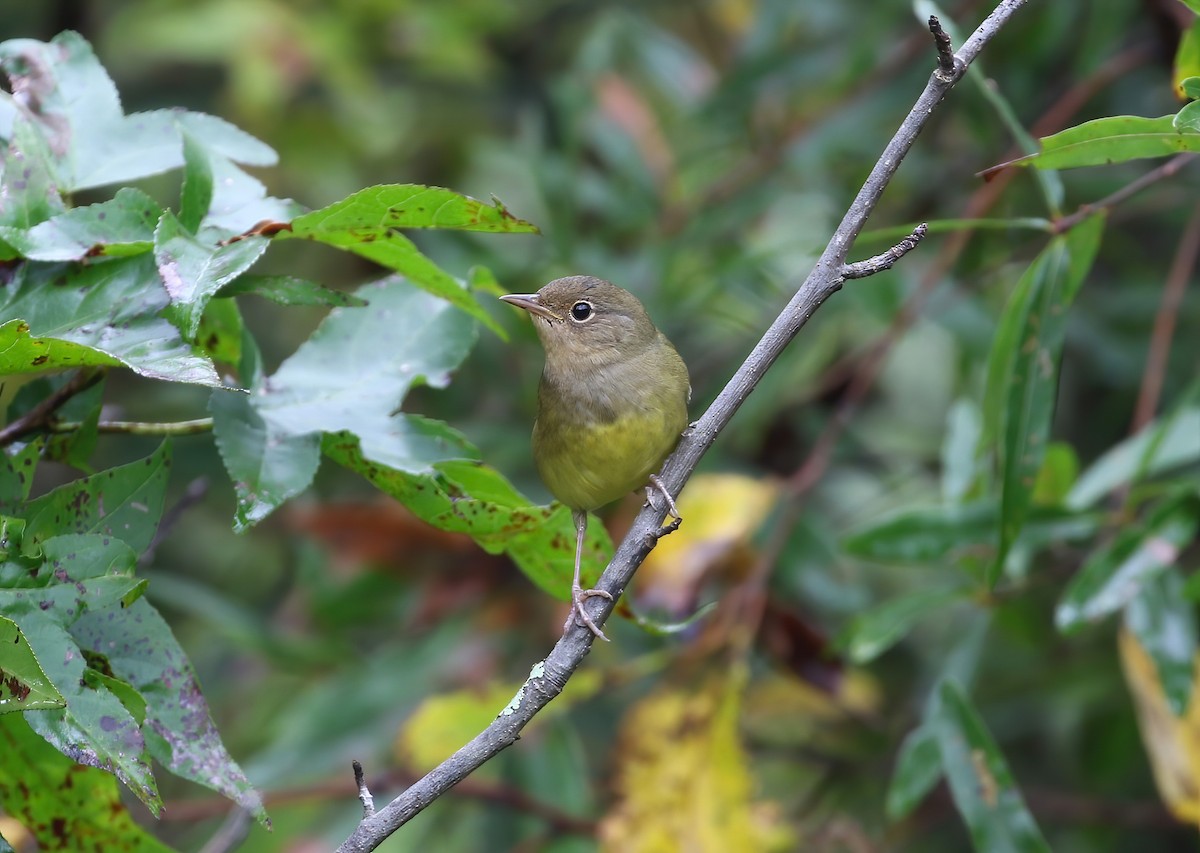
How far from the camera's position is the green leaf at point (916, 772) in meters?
2.98

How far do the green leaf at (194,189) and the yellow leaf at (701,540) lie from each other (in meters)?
1.88

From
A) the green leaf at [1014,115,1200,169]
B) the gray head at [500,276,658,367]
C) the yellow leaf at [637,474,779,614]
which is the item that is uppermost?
the green leaf at [1014,115,1200,169]

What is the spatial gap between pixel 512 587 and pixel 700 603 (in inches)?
31.5

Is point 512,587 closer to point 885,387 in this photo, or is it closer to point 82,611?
point 885,387

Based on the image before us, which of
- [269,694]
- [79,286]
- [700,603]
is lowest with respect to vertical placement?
[269,694]

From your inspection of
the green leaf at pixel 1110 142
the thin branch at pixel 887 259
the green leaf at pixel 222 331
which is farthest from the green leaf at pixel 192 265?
the green leaf at pixel 1110 142

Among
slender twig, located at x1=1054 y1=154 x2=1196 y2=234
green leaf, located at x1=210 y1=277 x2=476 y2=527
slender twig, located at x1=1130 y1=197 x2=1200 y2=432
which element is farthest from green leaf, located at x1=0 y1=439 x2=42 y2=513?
slender twig, located at x1=1130 y1=197 x2=1200 y2=432

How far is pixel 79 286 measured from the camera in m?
1.81

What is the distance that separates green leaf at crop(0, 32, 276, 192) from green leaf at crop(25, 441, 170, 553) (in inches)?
19.9

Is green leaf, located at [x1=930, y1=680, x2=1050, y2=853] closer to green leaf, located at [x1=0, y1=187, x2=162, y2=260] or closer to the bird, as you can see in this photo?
the bird

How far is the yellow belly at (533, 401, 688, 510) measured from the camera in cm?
276

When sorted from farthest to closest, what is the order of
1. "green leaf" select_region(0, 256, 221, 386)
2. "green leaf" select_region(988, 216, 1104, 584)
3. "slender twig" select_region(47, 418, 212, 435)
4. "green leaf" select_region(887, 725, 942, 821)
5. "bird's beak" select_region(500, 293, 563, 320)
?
1. "bird's beak" select_region(500, 293, 563, 320)
2. "green leaf" select_region(887, 725, 942, 821)
3. "green leaf" select_region(988, 216, 1104, 584)
4. "slender twig" select_region(47, 418, 212, 435)
5. "green leaf" select_region(0, 256, 221, 386)

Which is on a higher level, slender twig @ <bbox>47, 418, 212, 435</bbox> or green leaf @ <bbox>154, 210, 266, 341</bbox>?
green leaf @ <bbox>154, 210, 266, 341</bbox>

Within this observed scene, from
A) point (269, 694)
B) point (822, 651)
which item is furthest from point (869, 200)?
point (269, 694)
